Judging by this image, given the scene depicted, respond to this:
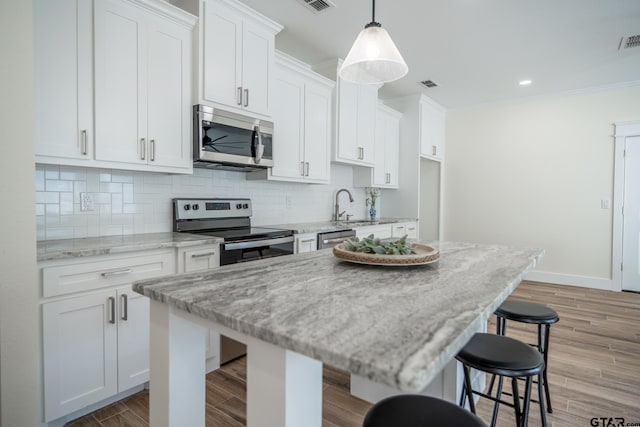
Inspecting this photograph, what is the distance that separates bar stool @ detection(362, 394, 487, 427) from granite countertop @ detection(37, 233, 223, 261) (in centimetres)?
151

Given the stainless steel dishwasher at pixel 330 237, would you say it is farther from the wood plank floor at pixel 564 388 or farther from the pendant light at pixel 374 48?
the pendant light at pixel 374 48

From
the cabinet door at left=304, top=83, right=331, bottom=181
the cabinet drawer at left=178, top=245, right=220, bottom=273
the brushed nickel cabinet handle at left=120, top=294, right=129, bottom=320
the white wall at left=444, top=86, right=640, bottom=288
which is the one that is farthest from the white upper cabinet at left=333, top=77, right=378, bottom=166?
the brushed nickel cabinet handle at left=120, top=294, right=129, bottom=320

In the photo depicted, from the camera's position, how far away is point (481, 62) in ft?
12.3

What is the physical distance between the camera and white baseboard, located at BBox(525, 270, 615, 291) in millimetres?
4512

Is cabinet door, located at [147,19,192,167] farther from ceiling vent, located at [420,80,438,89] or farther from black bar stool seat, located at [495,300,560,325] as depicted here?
ceiling vent, located at [420,80,438,89]

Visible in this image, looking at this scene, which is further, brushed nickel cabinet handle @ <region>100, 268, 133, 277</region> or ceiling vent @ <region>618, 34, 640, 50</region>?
ceiling vent @ <region>618, 34, 640, 50</region>

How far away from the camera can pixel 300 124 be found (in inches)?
132

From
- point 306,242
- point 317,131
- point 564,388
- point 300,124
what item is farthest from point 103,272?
point 564,388

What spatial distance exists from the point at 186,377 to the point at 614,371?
282cm

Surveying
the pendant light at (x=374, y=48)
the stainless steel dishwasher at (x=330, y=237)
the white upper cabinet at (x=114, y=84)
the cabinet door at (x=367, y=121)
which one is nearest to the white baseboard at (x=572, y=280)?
the cabinet door at (x=367, y=121)

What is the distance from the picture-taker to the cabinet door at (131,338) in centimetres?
189

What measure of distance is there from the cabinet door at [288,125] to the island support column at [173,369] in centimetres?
211

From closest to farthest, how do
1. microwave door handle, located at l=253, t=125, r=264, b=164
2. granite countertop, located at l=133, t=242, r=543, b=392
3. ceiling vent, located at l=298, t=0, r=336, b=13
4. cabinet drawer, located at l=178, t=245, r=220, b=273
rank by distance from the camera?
granite countertop, located at l=133, t=242, r=543, b=392
cabinet drawer, located at l=178, t=245, r=220, b=273
ceiling vent, located at l=298, t=0, r=336, b=13
microwave door handle, located at l=253, t=125, r=264, b=164

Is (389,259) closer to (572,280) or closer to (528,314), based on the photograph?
(528,314)
